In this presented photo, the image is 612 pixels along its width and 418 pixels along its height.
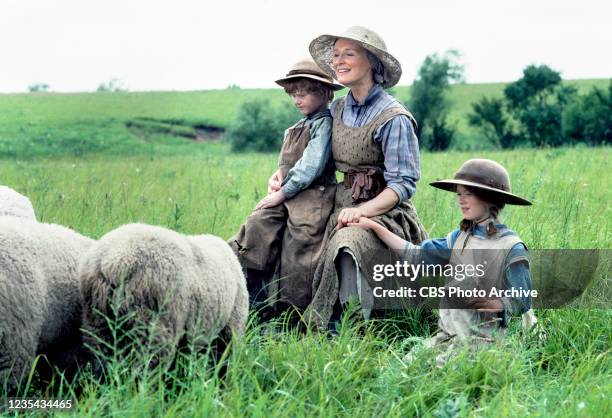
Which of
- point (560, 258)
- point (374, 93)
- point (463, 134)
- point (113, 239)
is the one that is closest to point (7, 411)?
point (113, 239)

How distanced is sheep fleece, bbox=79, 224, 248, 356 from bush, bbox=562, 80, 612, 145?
119ft

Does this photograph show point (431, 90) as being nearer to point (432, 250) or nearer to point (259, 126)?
point (259, 126)

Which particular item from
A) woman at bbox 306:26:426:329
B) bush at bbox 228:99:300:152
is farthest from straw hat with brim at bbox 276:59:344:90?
bush at bbox 228:99:300:152

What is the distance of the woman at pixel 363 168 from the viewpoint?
4.72 m

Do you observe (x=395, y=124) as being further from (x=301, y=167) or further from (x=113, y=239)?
(x=113, y=239)

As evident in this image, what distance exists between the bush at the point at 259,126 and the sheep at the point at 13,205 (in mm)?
34484

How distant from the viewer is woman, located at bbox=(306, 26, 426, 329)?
15.5ft

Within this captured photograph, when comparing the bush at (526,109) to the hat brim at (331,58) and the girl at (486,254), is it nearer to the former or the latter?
the hat brim at (331,58)

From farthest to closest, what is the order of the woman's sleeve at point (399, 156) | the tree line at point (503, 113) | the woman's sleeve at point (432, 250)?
the tree line at point (503, 113) → the woman's sleeve at point (399, 156) → the woman's sleeve at point (432, 250)

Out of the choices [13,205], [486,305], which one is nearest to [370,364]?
[486,305]

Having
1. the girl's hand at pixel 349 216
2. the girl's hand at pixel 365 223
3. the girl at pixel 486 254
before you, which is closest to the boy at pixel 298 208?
the girl's hand at pixel 349 216

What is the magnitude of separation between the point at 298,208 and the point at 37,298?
2.21 meters

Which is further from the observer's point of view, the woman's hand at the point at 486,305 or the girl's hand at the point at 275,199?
the girl's hand at the point at 275,199

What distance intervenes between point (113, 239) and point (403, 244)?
6.70 ft
